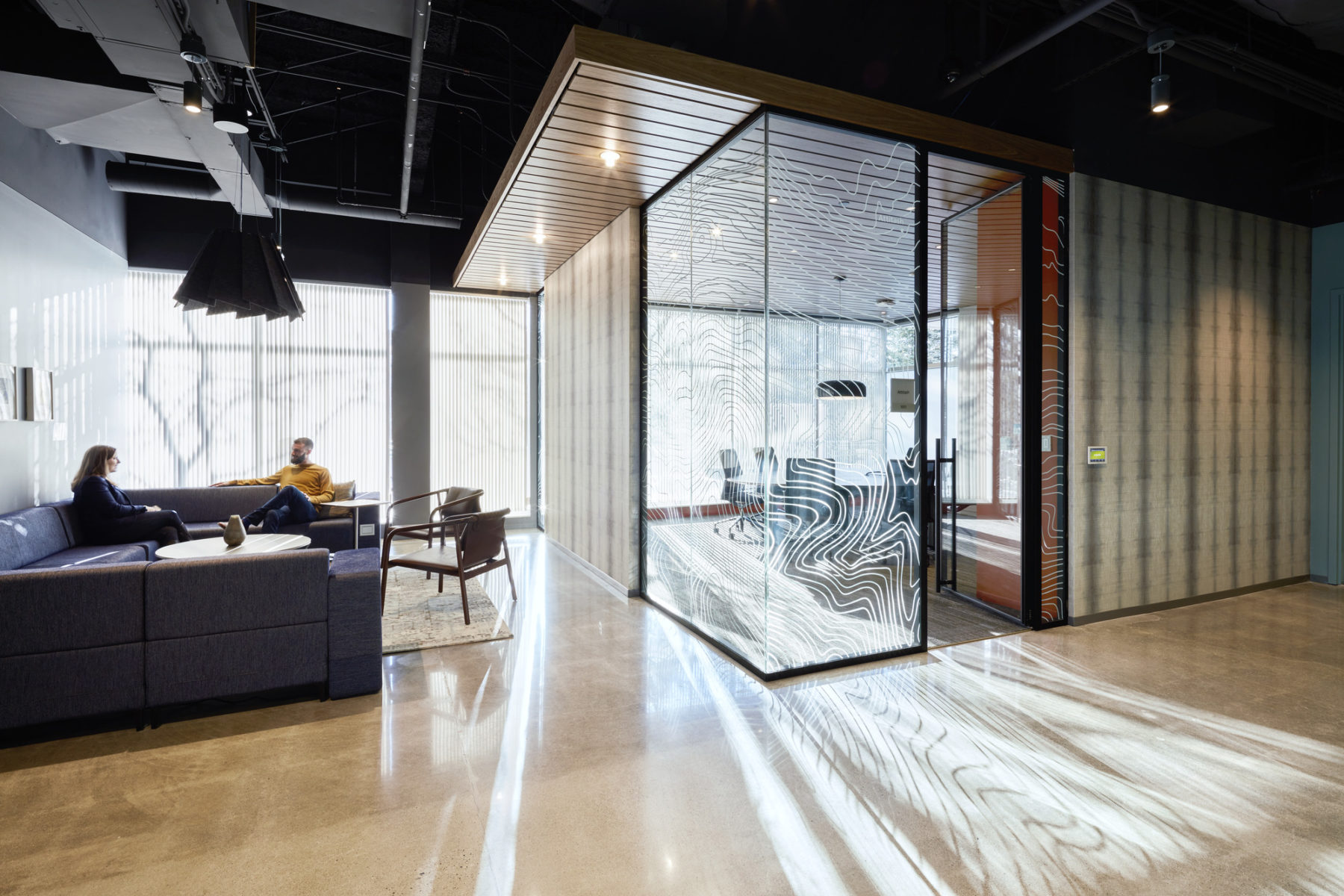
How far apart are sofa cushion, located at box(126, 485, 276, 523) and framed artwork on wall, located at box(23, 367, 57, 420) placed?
1146mm

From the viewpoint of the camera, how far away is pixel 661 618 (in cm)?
472

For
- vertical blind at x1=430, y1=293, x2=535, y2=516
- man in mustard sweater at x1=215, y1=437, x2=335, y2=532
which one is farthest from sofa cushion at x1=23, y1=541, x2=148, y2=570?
vertical blind at x1=430, y1=293, x2=535, y2=516

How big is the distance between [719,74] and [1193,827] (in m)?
3.69

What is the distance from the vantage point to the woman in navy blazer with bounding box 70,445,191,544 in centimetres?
515

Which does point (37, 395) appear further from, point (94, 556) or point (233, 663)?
point (233, 663)

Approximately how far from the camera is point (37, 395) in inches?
199

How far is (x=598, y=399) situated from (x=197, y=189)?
14.3ft

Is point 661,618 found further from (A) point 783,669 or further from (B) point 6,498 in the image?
(B) point 6,498

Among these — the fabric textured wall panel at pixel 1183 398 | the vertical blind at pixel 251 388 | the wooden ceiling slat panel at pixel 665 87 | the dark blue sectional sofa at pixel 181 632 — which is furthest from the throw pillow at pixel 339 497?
the fabric textured wall panel at pixel 1183 398

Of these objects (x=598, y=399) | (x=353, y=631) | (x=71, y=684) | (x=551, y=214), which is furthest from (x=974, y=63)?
(x=71, y=684)

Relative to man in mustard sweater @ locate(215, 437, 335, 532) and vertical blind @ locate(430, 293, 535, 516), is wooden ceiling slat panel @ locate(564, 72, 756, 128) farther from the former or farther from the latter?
vertical blind @ locate(430, 293, 535, 516)

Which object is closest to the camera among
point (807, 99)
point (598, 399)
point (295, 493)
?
point (807, 99)

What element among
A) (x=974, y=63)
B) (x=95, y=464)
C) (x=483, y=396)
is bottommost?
(x=95, y=464)

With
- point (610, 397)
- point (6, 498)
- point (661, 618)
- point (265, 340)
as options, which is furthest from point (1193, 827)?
point (265, 340)
